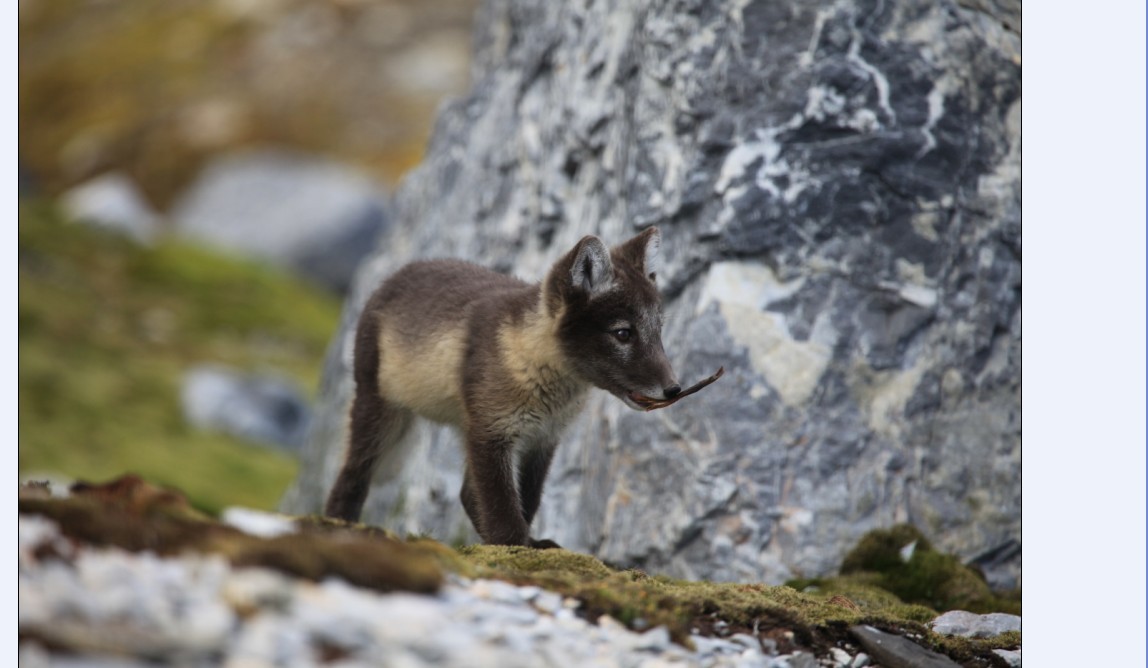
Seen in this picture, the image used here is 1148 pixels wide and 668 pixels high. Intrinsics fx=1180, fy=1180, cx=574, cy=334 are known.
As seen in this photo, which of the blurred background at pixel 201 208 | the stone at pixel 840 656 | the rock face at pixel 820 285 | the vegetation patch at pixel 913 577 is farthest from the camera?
the blurred background at pixel 201 208

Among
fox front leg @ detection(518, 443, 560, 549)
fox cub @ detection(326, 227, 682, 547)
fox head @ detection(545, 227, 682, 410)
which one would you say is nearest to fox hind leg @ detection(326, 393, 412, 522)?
fox cub @ detection(326, 227, 682, 547)

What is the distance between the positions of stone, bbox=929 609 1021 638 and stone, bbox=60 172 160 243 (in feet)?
91.9

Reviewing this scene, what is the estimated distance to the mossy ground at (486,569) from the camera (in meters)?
5.20

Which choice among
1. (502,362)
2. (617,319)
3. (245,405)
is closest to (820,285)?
(617,319)

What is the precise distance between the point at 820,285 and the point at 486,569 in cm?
516

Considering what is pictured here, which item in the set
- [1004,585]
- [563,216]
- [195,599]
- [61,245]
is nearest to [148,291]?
[61,245]

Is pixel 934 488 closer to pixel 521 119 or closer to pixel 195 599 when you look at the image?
pixel 521 119

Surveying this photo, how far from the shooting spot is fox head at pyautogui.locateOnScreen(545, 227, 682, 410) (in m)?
7.98

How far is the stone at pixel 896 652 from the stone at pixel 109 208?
28.5m

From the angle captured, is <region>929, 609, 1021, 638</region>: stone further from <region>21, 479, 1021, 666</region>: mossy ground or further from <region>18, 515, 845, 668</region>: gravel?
<region>18, 515, 845, 668</region>: gravel

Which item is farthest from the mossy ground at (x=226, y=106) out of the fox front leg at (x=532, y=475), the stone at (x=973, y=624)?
the stone at (x=973, y=624)

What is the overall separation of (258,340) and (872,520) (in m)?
21.9

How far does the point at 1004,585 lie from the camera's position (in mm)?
10352

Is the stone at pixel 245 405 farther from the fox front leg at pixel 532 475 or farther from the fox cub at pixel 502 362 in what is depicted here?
the fox front leg at pixel 532 475
